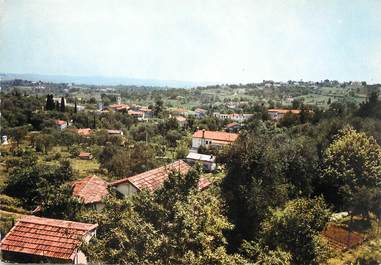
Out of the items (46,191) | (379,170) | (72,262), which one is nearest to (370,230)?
(379,170)

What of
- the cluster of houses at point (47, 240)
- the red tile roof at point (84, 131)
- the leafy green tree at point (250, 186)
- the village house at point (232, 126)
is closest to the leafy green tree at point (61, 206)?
the cluster of houses at point (47, 240)

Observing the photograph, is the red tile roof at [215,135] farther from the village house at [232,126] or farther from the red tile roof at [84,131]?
the red tile roof at [84,131]

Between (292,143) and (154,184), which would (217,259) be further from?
(292,143)

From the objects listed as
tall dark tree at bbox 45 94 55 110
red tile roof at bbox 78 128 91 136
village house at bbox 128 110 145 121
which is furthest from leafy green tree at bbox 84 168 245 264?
village house at bbox 128 110 145 121

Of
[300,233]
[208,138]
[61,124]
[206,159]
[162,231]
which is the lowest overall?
[206,159]

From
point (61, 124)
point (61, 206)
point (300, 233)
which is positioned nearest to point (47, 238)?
point (61, 206)

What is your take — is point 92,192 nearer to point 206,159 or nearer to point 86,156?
point 86,156

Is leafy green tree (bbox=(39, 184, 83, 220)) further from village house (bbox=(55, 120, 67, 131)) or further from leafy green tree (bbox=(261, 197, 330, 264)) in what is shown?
village house (bbox=(55, 120, 67, 131))
